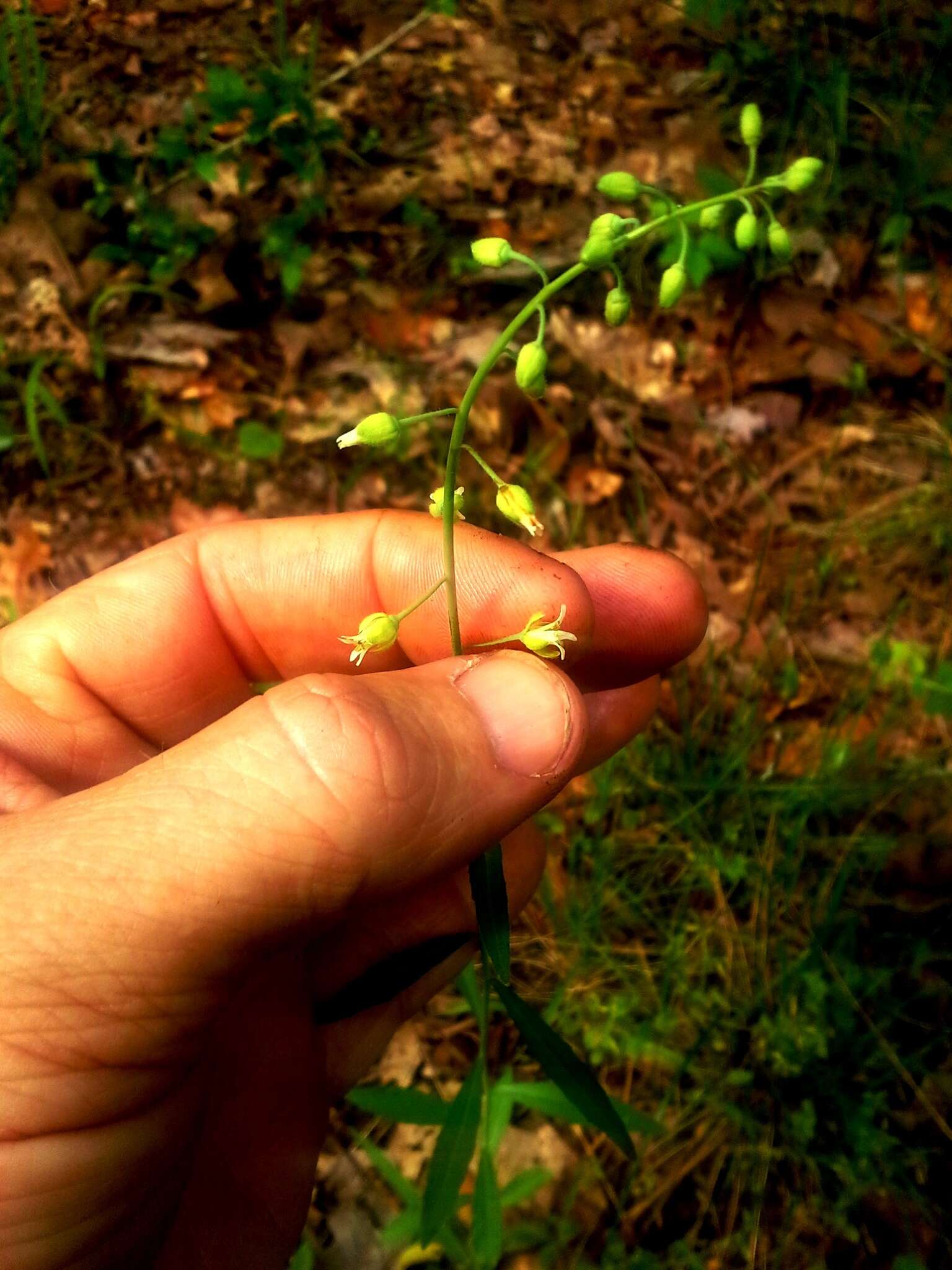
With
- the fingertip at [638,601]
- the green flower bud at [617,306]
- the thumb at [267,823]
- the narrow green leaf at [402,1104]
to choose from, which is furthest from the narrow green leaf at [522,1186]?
the green flower bud at [617,306]

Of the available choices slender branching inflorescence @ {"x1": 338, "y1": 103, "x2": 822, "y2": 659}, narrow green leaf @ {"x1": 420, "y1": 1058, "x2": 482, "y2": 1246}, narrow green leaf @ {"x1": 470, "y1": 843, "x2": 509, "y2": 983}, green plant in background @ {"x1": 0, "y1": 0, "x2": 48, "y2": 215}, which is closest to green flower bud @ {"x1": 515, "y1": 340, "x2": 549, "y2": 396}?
slender branching inflorescence @ {"x1": 338, "y1": 103, "x2": 822, "y2": 659}

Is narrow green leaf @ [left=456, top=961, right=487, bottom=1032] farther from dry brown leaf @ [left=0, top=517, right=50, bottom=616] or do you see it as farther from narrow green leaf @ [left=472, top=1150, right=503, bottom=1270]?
dry brown leaf @ [left=0, top=517, right=50, bottom=616]

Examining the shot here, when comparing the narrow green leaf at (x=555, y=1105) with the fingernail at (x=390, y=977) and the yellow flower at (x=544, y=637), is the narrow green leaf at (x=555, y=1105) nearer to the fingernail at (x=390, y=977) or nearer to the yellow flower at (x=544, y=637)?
the fingernail at (x=390, y=977)

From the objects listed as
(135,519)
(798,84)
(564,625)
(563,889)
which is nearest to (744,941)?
(563,889)

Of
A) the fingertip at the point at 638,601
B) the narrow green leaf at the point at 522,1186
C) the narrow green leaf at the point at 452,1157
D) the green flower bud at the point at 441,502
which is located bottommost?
the narrow green leaf at the point at 522,1186

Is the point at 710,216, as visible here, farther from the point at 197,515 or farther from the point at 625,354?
the point at 197,515

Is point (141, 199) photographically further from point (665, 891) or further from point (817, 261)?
point (665, 891)
